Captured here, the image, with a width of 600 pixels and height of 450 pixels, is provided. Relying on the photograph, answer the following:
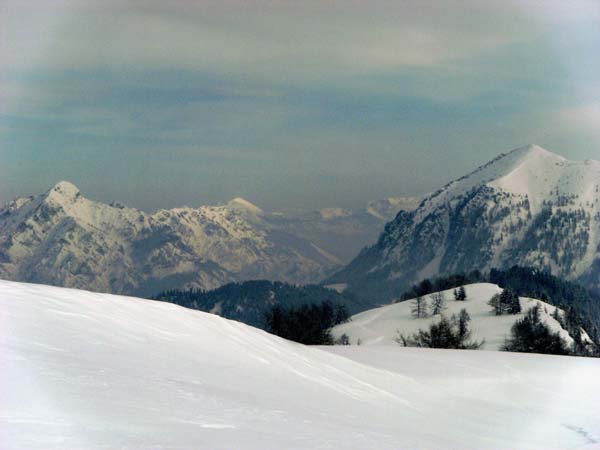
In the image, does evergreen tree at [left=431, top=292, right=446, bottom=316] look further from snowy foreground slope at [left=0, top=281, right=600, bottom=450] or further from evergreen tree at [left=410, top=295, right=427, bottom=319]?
snowy foreground slope at [left=0, top=281, right=600, bottom=450]

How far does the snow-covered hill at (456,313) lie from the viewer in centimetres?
8732

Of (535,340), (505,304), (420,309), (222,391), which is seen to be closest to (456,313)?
(420,309)

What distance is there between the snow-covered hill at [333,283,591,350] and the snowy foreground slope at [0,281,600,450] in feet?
214

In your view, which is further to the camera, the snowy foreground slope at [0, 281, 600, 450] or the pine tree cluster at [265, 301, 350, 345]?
the pine tree cluster at [265, 301, 350, 345]

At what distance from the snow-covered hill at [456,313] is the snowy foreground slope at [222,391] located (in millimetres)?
65330

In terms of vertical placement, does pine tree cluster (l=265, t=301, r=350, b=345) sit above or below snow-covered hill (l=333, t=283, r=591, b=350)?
below

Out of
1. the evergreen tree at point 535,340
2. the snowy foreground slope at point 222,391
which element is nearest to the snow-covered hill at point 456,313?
the evergreen tree at point 535,340

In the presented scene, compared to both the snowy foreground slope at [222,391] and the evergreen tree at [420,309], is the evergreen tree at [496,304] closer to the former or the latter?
the evergreen tree at [420,309]

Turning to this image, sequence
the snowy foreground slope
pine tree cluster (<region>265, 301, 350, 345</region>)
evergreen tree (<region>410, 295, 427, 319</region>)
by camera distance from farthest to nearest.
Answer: evergreen tree (<region>410, 295, 427, 319</region>) → pine tree cluster (<region>265, 301, 350, 345</region>) → the snowy foreground slope

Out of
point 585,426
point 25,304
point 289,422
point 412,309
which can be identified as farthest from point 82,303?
point 412,309

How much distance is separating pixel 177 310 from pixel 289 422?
19.1ft

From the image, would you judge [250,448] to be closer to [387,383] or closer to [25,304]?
[25,304]

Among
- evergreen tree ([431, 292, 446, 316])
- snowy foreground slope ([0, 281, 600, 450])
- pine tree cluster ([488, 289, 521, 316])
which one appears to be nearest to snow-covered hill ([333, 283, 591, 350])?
evergreen tree ([431, 292, 446, 316])

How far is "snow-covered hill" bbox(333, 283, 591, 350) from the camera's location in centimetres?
8732
